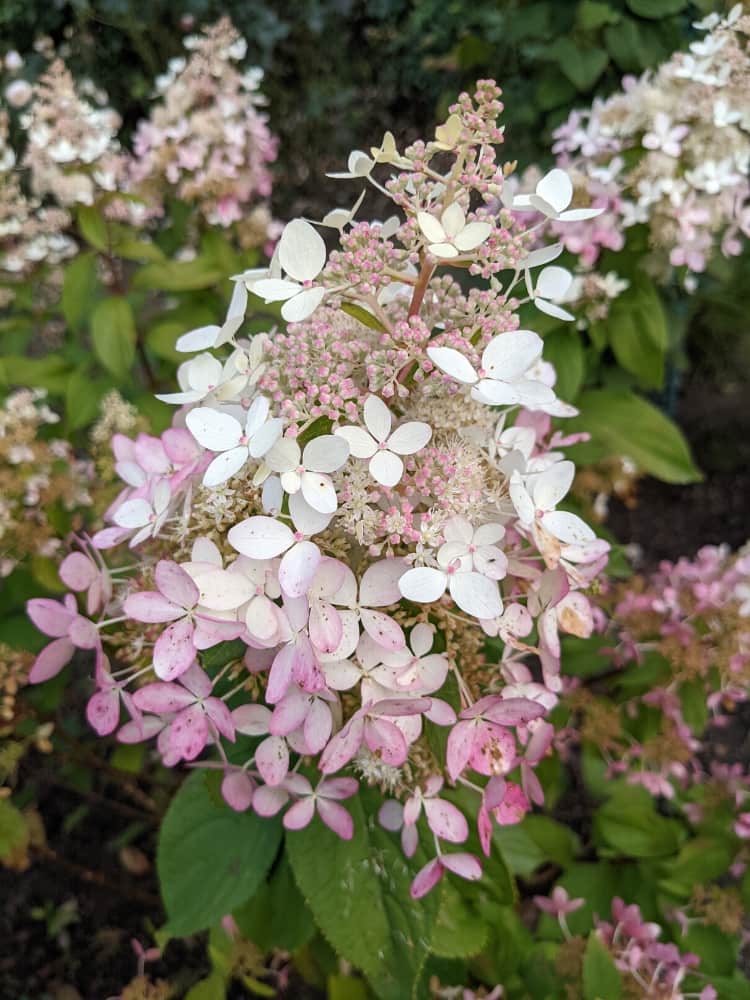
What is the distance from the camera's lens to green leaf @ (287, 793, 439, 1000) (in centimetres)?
82

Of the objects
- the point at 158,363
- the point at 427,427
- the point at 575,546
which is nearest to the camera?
the point at 427,427

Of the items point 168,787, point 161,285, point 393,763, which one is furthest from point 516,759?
point 168,787

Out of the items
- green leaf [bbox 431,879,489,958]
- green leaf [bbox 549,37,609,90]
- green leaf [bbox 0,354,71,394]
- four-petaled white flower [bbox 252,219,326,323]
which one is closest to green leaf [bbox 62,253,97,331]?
green leaf [bbox 0,354,71,394]

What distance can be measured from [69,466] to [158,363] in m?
0.65

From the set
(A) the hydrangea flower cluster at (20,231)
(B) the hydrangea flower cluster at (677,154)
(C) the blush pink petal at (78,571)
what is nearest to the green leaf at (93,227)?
(A) the hydrangea flower cluster at (20,231)

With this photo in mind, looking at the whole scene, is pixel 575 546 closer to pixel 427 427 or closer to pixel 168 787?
pixel 427 427

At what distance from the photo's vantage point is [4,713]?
1.00 m

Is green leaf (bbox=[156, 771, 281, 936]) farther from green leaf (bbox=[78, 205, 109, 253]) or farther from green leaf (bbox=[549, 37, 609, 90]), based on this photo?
green leaf (bbox=[549, 37, 609, 90])

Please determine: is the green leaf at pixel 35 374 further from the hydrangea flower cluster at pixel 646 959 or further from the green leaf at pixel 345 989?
the hydrangea flower cluster at pixel 646 959

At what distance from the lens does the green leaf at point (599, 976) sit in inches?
38.9

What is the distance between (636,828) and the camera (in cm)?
139

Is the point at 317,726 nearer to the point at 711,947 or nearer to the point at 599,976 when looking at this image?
the point at 599,976

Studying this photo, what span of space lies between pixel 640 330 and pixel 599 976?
105cm

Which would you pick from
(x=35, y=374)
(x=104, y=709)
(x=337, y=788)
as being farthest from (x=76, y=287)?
(x=337, y=788)
